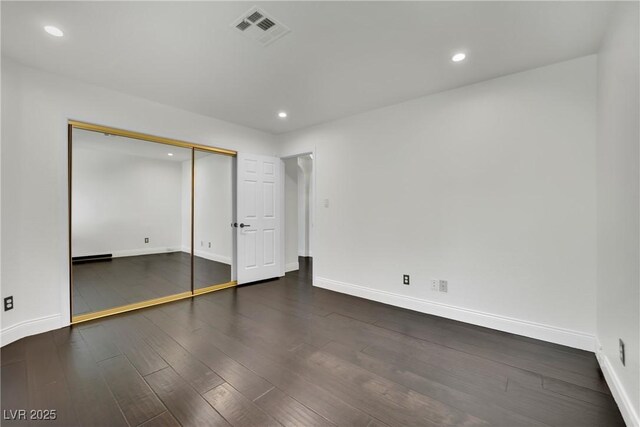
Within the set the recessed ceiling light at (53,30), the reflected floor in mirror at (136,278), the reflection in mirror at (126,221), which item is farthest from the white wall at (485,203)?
the recessed ceiling light at (53,30)

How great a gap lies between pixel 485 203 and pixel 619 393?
1616 millimetres

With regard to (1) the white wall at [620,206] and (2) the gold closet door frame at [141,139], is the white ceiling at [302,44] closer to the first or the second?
(1) the white wall at [620,206]

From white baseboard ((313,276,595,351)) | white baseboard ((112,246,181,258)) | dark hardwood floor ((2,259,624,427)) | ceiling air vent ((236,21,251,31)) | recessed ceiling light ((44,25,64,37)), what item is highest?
recessed ceiling light ((44,25,64,37))

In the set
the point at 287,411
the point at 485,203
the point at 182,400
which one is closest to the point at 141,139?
the point at 182,400

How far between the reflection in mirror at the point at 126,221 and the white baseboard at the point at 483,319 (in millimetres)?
2637

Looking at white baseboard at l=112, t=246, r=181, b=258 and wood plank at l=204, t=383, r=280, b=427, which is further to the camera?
white baseboard at l=112, t=246, r=181, b=258

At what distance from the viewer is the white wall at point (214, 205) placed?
4281 millimetres

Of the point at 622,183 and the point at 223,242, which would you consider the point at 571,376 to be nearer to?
the point at 622,183

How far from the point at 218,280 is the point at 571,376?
4.14m

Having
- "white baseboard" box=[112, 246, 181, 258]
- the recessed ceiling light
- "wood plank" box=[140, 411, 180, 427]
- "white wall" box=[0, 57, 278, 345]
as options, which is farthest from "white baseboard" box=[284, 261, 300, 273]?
the recessed ceiling light

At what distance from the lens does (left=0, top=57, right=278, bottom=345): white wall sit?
2283 mm

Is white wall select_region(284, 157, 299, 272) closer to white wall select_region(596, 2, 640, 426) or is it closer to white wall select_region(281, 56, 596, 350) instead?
white wall select_region(281, 56, 596, 350)

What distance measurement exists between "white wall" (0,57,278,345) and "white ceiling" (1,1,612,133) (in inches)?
8.6

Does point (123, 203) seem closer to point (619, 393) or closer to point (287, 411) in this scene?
point (287, 411)
